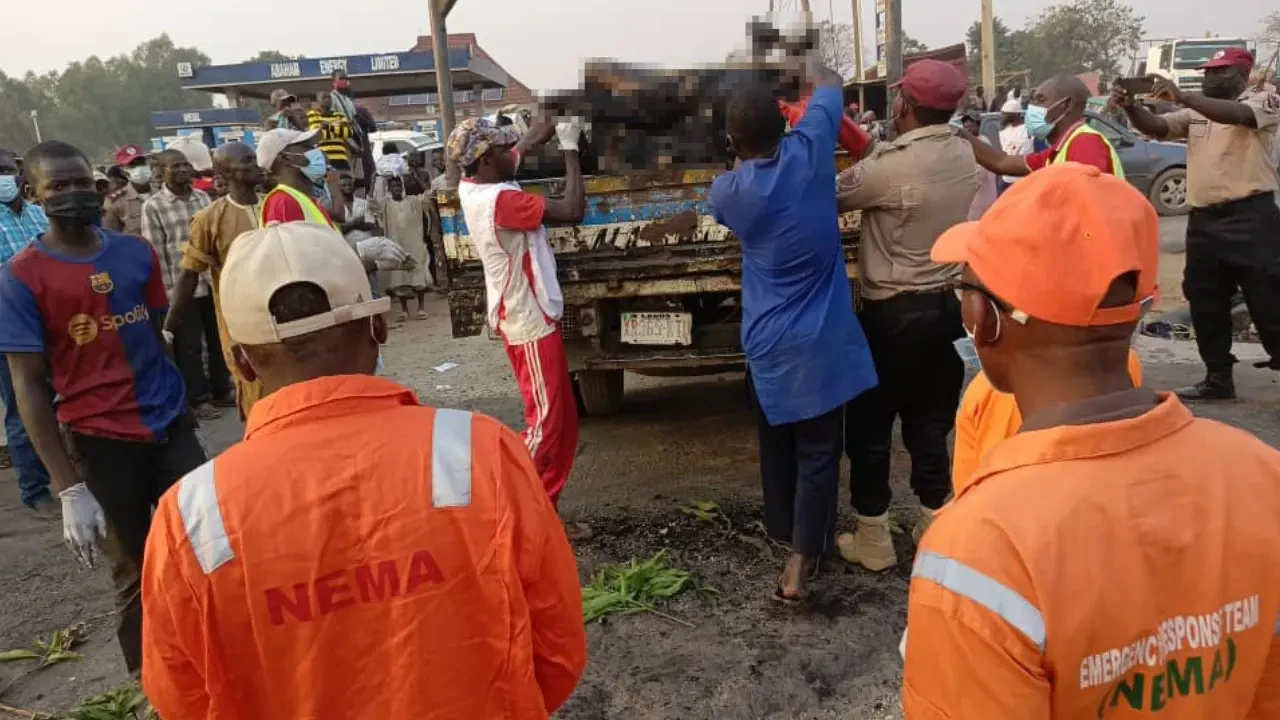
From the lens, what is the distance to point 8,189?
252 inches

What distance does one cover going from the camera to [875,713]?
111 inches

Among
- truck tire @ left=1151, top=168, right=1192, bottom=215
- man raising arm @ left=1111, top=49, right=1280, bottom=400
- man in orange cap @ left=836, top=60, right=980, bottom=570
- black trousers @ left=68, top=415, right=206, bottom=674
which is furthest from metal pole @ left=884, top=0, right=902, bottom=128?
truck tire @ left=1151, top=168, right=1192, bottom=215

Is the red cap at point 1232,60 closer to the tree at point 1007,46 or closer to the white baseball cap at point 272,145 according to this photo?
the white baseball cap at point 272,145

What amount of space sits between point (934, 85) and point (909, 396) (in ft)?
4.03

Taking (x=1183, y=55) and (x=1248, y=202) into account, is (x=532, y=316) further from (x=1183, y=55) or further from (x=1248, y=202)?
(x=1183, y=55)

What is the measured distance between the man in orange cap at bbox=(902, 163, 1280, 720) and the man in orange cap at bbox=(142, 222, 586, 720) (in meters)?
0.68

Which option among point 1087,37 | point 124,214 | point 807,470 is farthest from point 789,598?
point 1087,37

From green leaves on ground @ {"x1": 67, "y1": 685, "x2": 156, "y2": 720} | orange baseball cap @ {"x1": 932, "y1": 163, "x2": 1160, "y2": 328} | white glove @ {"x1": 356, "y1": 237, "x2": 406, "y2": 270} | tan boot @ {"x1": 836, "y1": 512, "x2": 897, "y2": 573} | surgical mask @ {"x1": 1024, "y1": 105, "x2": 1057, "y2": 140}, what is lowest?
green leaves on ground @ {"x1": 67, "y1": 685, "x2": 156, "y2": 720}

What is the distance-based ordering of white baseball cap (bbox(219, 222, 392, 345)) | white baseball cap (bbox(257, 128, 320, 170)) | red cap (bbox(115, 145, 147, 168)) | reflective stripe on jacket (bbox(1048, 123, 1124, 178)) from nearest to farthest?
white baseball cap (bbox(219, 222, 392, 345))
white baseball cap (bbox(257, 128, 320, 170))
reflective stripe on jacket (bbox(1048, 123, 1124, 178))
red cap (bbox(115, 145, 147, 168))

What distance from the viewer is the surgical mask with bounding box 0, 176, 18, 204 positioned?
6375 mm

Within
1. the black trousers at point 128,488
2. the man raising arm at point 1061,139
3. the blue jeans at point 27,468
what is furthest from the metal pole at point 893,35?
the blue jeans at point 27,468

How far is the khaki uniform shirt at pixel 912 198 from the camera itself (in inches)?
134

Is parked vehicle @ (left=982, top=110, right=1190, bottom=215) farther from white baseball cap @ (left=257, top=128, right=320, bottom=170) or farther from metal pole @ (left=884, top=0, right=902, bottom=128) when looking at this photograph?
white baseball cap @ (left=257, top=128, right=320, bottom=170)

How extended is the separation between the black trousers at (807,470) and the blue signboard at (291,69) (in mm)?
21564
